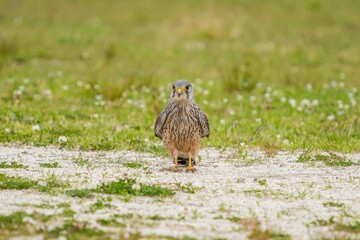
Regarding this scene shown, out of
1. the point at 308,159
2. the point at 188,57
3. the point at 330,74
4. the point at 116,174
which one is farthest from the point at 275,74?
the point at 116,174

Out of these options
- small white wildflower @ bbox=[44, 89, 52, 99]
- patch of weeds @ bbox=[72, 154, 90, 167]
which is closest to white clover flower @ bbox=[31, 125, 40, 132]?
patch of weeds @ bbox=[72, 154, 90, 167]

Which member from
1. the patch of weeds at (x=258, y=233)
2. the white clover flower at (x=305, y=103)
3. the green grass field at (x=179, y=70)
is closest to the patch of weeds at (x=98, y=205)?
the patch of weeds at (x=258, y=233)

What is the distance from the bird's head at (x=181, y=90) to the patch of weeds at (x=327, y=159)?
6.68 ft

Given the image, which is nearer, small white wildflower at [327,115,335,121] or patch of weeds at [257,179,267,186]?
patch of weeds at [257,179,267,186]

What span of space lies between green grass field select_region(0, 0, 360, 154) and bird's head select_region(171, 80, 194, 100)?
1778 mm

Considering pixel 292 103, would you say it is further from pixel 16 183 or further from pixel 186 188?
pixel 16 183

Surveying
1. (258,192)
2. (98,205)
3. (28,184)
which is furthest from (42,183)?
(258,192)

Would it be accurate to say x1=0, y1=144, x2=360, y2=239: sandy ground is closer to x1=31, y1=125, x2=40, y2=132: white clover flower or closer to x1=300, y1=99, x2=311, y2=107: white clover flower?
x1=31, y1=125, x2=40, y2=132: white clover flower

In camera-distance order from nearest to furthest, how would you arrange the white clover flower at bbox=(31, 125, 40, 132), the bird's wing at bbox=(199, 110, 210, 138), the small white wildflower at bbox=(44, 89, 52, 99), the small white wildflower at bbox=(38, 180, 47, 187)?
the small white wildflower at bbox=(38, 180, 47, 187)
the bird's wing at bbox=(199, 110, 210, 138)
the white clover flower at bbox=(31, 125, 40, 132)
the small white wildflower at bbox=(44, 89, 52, 99)

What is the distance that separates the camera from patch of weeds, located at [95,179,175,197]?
8141mm

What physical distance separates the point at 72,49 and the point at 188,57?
3.02 meters

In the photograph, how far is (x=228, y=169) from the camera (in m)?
9.99

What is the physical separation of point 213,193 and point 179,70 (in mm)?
10899

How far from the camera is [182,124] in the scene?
31.4ft
